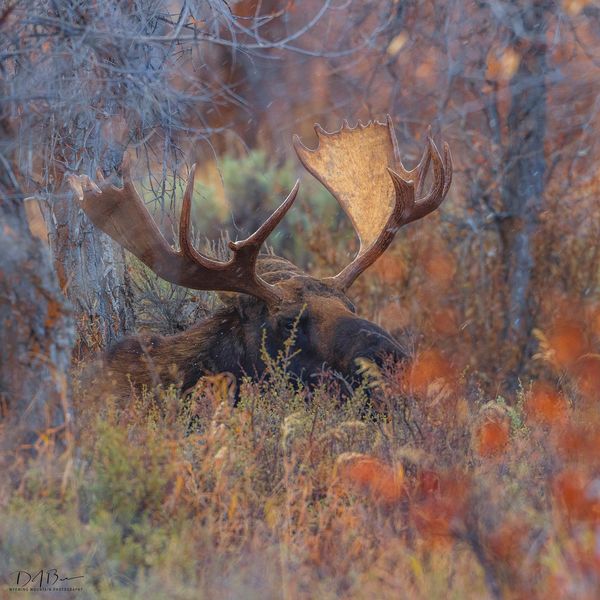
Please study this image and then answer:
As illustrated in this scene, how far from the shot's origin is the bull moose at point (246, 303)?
607 cm

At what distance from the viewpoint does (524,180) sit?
9.84 metres

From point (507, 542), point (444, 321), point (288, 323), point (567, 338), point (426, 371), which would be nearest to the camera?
point (507, 542)

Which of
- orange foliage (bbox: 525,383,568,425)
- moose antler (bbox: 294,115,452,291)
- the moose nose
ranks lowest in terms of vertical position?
orange foliage (bbox: 525,383,568,425)

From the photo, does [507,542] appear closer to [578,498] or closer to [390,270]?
[578,498]

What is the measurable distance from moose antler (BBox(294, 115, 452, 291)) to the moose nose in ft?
2.20

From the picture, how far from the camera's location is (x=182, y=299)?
25.5 ft

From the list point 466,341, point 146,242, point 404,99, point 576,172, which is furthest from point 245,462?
point 404,99

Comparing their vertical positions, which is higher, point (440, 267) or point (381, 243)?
point (440, 267)

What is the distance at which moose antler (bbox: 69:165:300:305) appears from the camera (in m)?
5.92

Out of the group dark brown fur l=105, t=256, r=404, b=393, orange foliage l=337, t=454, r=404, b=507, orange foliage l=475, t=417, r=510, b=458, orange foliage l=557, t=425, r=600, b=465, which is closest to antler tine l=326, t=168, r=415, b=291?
dark brown fur l=105, t=256, r=404, b=393

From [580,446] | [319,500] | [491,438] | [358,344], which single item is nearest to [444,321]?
[358,344]

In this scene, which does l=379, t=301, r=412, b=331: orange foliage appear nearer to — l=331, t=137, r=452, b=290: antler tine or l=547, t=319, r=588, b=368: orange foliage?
l=547, t=319, r=588, b=368: orange foliage

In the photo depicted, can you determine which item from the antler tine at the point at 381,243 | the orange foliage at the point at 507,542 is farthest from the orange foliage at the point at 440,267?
the orange foliage at the point at 507,542

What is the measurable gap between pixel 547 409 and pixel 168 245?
2.32 meters
